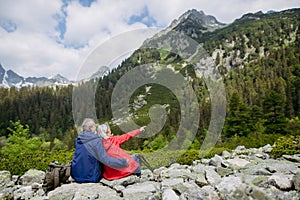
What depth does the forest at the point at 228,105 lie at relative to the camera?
21.5 meters

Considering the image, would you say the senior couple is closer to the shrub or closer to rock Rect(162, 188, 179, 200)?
rock Rect(162, 188, 179, 200)

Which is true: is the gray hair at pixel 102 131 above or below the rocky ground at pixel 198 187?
above

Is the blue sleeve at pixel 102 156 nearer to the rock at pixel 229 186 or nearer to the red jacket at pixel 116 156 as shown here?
the red jacket at pixel 116 156

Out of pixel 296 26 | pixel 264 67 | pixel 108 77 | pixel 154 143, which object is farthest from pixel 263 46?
pixel 154 143

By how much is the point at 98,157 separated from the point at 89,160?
261 mm

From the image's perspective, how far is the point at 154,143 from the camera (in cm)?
2180

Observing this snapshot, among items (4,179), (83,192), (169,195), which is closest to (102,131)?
(83,192)

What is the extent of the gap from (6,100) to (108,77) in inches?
1633

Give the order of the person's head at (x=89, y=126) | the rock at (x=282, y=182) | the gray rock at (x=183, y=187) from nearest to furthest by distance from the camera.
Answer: the rock at (x=282, y=182) < the gray rock at (x=183, y=187) < the person's head at (x=89, y=126)

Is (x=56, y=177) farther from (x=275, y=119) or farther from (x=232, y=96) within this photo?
(x=232, y=96)

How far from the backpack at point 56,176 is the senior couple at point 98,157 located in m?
0.15

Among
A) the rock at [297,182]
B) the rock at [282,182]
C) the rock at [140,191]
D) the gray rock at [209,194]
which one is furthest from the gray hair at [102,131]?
the rock at [297,182]

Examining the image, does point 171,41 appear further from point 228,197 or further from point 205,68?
point 228,197

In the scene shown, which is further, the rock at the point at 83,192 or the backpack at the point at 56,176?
the backpack at the point at 56,176
